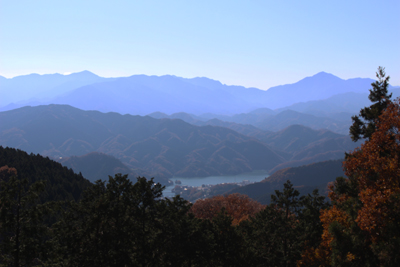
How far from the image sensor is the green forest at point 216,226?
575 inches

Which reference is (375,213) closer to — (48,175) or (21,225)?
(21,225)

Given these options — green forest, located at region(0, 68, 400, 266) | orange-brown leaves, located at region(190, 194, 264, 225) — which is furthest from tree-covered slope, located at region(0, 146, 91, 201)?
green forest, located at region(0, 68, 400, 266)

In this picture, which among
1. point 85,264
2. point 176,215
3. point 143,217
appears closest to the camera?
point 85,264

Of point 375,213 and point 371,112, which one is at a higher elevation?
point 371,112

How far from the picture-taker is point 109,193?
20.8 meters

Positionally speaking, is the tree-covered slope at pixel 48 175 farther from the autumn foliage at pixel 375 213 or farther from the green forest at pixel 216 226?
the autumn foliage at pixel 375 213

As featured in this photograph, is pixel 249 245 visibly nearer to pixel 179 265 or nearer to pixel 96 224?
pixel 179 265

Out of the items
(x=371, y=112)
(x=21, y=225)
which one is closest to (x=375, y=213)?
(x=371, y=112)

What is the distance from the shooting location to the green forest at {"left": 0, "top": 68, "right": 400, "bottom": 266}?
1462 centimetres

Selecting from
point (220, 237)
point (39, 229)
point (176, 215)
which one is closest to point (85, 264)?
point (39, 229)

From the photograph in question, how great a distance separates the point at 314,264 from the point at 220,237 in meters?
7.70

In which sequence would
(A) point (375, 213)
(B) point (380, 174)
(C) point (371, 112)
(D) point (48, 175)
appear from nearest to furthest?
(A) point (375, 213), (B) point (380, 174), (C) point (371, 112), (D) point (48, 175)

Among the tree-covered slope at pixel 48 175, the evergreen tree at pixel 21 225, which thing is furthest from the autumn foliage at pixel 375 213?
the tree-covered slope at pixel 48 175

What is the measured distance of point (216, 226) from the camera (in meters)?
25.5
